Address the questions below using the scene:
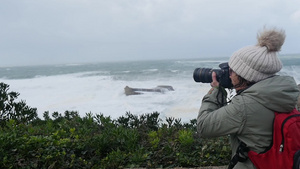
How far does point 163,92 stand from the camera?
18.7m

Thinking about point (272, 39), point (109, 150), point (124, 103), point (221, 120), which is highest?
point (272, 39)

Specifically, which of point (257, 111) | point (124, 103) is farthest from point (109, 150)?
point (124, 103)

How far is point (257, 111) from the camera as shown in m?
1.39

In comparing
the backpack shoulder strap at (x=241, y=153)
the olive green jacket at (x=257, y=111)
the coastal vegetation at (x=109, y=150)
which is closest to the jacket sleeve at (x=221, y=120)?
the olive green jacket at (x=257, y=111)

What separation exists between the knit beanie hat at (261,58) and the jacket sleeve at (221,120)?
0.19 metres

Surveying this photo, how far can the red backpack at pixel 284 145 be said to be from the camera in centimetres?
132

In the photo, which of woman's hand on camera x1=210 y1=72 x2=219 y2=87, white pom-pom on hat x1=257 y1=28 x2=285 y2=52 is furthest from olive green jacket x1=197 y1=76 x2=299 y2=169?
woman's hand on camera x1=210 y1=72 x2=219 y2=87

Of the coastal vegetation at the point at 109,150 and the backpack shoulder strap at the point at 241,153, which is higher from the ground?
the backpack shoulder strap at the point at 241,153

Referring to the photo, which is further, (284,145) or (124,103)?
Answer: (124,103)

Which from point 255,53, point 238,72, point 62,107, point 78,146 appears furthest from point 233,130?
point 62,107

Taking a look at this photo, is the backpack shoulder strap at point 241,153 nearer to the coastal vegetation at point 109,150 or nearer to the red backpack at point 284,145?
the red backpack at point 284,145

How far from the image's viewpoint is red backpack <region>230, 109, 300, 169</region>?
1.32 metres

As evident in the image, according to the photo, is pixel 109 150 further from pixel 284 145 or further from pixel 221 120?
pixel 284 145

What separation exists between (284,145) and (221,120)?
1.10 feet
